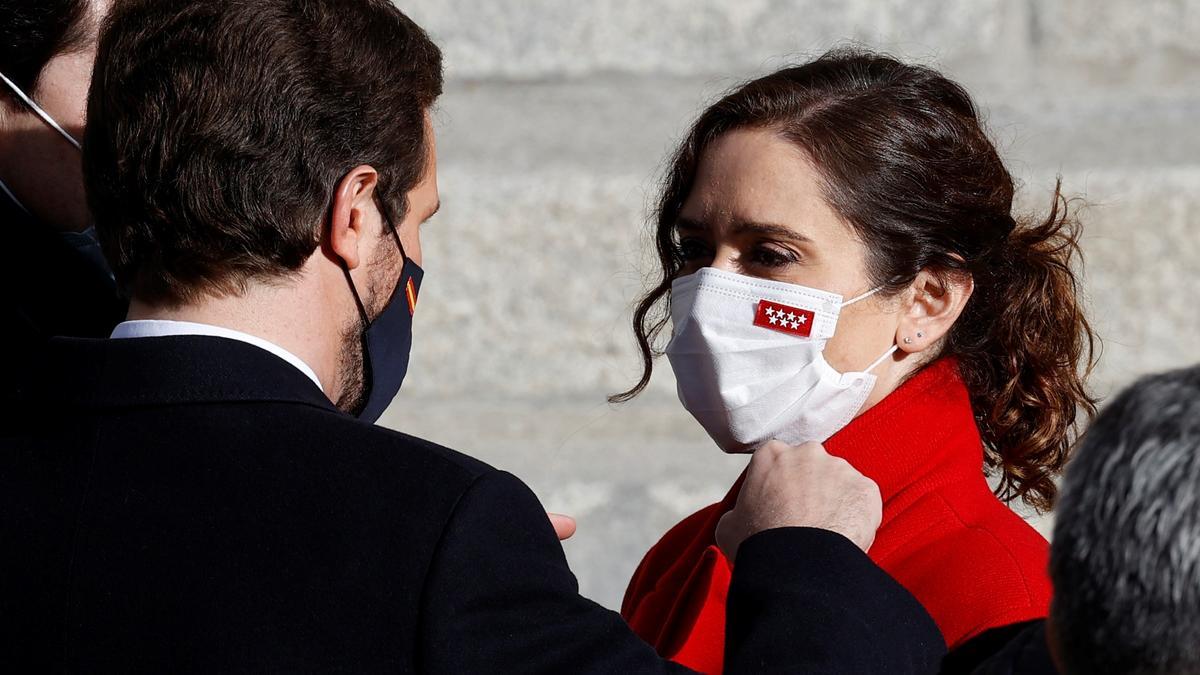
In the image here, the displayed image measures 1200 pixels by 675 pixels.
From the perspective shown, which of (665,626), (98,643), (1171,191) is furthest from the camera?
(1171,191)

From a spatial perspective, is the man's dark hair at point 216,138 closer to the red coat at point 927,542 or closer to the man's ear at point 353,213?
the man's ear at point 353,213

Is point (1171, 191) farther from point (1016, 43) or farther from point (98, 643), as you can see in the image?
point (98, 643)

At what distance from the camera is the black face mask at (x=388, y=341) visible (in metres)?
1.82

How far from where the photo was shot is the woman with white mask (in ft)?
6.72

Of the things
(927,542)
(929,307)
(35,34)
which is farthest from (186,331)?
(929,307)

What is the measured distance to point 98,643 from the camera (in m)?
1.39

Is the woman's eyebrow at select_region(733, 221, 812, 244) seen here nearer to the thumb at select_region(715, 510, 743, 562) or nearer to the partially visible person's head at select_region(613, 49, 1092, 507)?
the partially visible person's head at select_region(613, 49, 1092, 507)

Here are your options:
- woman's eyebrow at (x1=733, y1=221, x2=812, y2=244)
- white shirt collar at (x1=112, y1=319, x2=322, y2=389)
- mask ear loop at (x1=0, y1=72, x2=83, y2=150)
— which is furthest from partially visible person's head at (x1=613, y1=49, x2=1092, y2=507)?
mask ear loop at (x1=0, y1=72, x2=83, y2=150)

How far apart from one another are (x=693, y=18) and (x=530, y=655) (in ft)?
8.76

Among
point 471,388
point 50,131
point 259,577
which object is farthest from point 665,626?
point 471,388

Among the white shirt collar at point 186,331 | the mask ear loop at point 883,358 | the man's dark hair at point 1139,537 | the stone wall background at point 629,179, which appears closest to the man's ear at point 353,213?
the white shirt collar at point 186,331

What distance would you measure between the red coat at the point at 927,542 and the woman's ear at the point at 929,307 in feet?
0.17

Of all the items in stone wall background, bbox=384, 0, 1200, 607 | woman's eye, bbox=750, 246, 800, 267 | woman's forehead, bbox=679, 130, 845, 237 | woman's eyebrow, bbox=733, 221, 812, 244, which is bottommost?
stone wall background, bbox=384, 0, 1200, 607

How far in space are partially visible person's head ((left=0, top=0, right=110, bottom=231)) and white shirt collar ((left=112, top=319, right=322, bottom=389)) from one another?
2.44 ft
